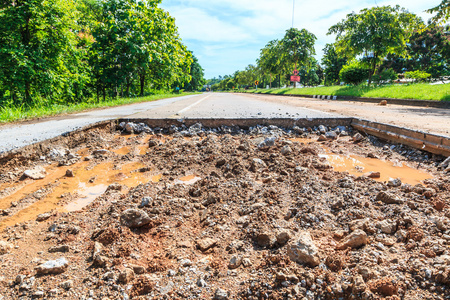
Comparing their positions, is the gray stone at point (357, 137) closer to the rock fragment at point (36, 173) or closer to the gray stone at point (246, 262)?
the gray stone at point (246, 262)

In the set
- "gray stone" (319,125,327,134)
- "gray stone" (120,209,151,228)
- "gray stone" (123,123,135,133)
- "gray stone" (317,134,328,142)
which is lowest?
"gray stone" (120,209,151,228)

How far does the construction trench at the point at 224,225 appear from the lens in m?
1.33

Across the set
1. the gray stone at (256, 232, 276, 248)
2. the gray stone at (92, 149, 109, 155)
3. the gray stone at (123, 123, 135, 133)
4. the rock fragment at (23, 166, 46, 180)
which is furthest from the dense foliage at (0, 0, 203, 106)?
the gray stone at (256, 232, 276, 248)

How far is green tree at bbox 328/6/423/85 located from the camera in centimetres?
1716

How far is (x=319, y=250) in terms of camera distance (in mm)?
1539

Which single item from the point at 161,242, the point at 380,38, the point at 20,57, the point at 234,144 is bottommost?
the point at 161,242

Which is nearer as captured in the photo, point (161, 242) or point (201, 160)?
point (161, 242)

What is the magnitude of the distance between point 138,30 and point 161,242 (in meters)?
16.1

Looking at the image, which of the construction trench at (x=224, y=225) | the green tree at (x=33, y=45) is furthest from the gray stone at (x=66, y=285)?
the green tree at (x=33, y=45)

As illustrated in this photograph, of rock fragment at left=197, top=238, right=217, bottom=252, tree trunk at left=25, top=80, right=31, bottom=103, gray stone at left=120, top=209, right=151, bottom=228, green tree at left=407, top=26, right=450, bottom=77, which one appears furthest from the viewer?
green tree at left=407, top=26, right=450, bottom=77

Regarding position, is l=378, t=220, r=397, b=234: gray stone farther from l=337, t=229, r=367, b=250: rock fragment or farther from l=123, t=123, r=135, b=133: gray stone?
l=123, t=123, r=135, b=133: gray stone

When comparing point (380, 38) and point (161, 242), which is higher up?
point (380, 38)

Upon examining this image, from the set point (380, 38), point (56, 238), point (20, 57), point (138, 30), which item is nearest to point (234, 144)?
point (56, 238)

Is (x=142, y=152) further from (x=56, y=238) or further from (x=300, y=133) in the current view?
(x=300, y=133)
